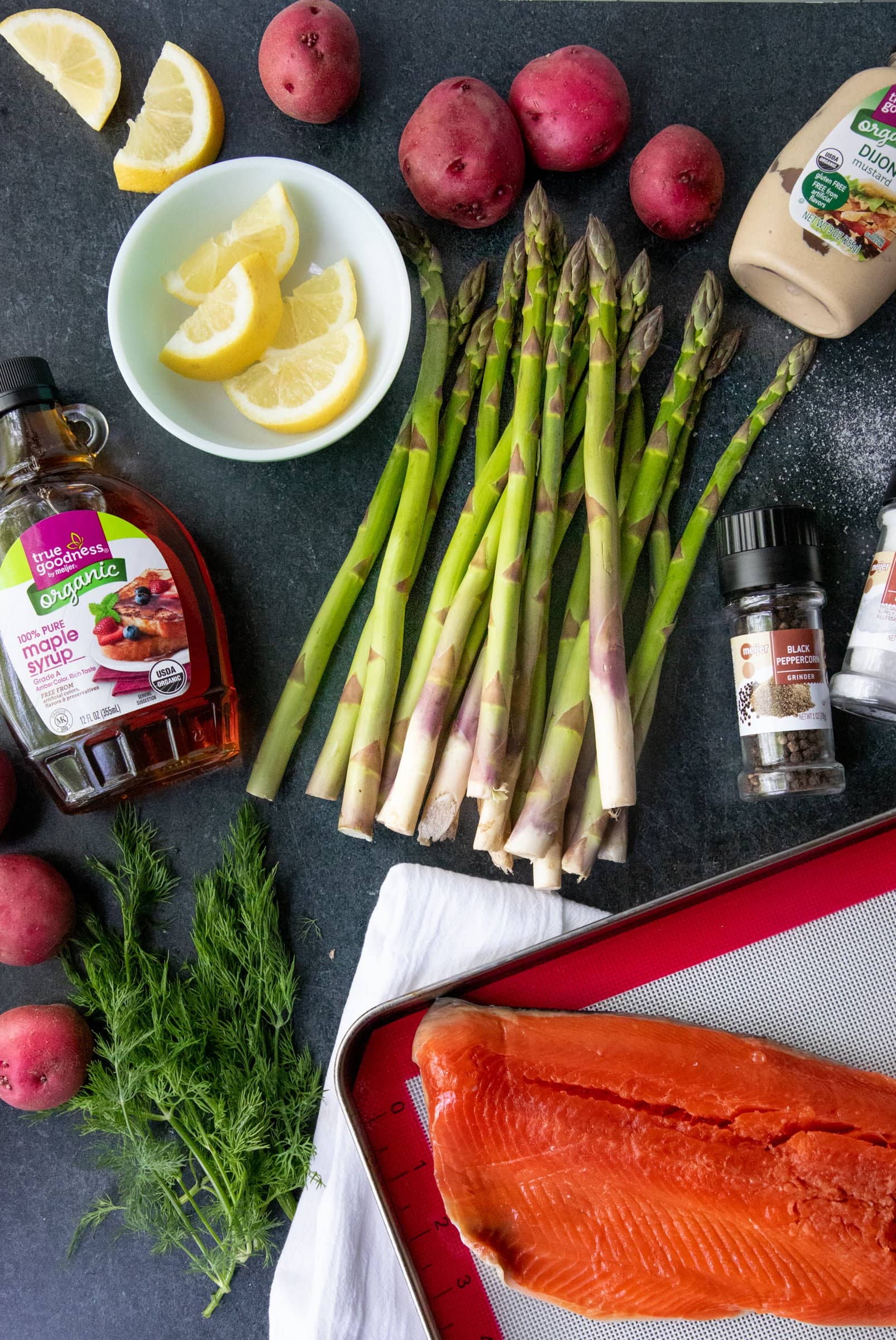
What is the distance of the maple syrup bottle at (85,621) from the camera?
120 centimetres

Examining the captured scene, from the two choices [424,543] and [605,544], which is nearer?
[605,544]

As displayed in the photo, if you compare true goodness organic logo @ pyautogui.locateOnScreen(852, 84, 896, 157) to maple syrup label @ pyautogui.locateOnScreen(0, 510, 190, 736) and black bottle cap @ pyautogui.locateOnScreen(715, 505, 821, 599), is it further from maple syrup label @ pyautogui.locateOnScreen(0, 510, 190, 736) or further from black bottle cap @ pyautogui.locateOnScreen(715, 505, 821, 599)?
maple syrup label @ pyautogui.locateOnScreen(0, 510, 190, 736)

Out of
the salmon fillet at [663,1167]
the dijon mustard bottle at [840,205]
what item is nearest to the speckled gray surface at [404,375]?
the dijon mustard bottle at [840,205]

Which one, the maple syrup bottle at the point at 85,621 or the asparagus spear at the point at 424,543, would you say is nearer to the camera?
the maple syrup bottle at the point at 85,621

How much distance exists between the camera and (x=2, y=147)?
1404 millimetres

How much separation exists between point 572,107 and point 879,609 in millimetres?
790

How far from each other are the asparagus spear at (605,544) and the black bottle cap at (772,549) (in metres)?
0.16

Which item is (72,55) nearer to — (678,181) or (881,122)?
(678,181)

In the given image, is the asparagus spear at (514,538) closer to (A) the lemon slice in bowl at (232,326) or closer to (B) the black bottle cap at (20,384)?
(A) the lemon slice in bowl at (232,326)

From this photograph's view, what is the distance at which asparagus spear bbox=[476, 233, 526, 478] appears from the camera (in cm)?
134

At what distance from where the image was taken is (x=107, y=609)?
121cm

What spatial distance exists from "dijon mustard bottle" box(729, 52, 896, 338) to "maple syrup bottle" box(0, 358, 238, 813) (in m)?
0.90

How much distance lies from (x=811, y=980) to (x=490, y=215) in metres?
1.09

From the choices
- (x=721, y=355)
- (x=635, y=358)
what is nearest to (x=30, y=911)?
(x=635, y=358)
